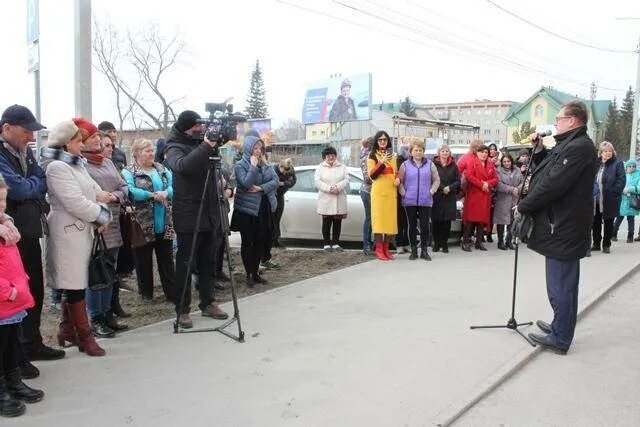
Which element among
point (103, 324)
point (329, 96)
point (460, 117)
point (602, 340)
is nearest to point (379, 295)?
point (602, 340)

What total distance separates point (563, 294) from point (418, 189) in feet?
13.2

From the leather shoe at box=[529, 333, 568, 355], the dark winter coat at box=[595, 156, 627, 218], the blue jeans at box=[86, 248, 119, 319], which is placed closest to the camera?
the leather shoe at box=[529, 333, 568, 355]

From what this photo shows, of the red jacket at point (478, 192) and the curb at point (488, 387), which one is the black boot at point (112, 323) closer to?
the curb at point (488, 387)

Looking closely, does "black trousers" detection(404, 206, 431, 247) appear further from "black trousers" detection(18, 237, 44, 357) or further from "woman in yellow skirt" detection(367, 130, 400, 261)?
"black trousers" detection(18, 237, 44, 357)

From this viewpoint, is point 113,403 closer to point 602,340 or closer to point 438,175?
point 602,340

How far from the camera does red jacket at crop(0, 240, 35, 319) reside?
329 centimetres

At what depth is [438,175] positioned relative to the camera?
880cm

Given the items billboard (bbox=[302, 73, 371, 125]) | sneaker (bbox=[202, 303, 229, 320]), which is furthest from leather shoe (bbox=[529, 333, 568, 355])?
billboard (bbox=[302, 73, 371, 125])

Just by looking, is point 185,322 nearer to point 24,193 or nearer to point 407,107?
point 24,193

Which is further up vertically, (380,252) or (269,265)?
(380,252)

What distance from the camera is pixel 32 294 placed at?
4098 mm

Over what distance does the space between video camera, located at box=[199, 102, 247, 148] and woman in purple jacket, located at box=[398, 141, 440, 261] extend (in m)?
4.32

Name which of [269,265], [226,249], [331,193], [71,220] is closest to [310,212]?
[331,193]

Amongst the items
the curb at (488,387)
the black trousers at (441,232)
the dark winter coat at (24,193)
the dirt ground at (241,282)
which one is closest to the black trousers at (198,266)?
the dirt ground at (241,282)
